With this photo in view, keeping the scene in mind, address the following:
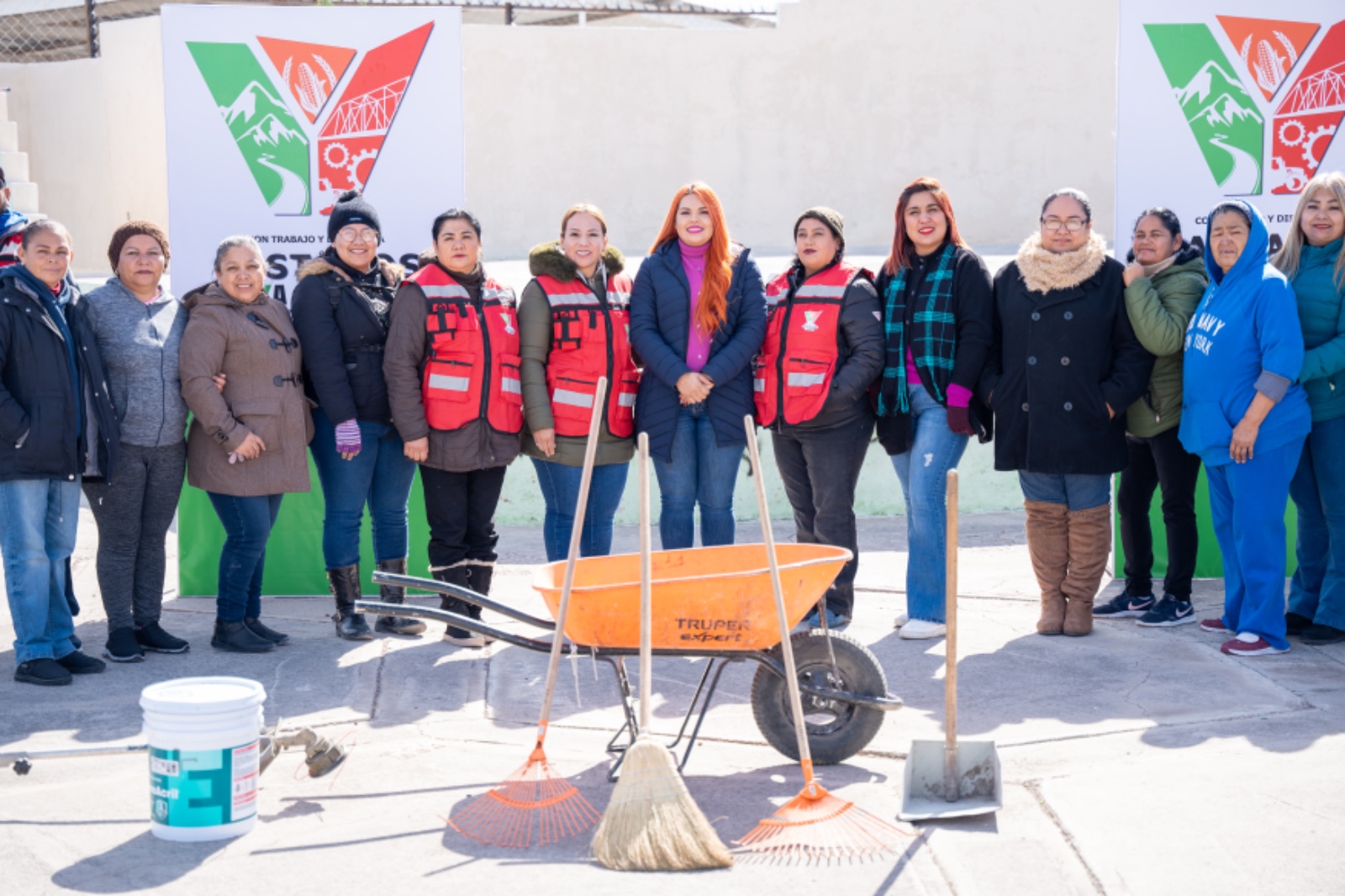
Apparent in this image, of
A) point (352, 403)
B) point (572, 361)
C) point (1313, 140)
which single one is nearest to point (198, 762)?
point (352, 403)

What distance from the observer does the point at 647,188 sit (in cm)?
1422

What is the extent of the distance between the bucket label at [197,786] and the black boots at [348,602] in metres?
2.16

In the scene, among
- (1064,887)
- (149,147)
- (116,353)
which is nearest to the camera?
(1064,887)

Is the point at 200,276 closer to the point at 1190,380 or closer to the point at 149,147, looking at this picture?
the point at 1190,380

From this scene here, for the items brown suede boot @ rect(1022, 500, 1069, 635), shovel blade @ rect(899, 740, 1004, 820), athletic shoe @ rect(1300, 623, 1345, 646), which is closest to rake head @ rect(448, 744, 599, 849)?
shovel blade @ rect(899, 740, 1004, 820)

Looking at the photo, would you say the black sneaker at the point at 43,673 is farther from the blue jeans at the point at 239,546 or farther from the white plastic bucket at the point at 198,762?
the white plastic bucket at the point at 198,762

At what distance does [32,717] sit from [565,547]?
214 centimetres

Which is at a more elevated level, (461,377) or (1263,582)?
(461,377)

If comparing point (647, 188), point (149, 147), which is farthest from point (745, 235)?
point (149, 147)

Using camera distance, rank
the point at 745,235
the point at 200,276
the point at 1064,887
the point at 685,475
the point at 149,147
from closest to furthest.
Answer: the point at 1064,887
the point at 685,475
the point at 200,276
the point at 149,147
the point at 745,235

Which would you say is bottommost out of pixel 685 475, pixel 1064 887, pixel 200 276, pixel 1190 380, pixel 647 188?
pixel 1064 887

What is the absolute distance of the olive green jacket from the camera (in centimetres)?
569

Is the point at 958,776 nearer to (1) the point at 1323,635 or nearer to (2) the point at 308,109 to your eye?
(1) the point at 1323,635

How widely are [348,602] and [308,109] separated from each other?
96.1 inches
